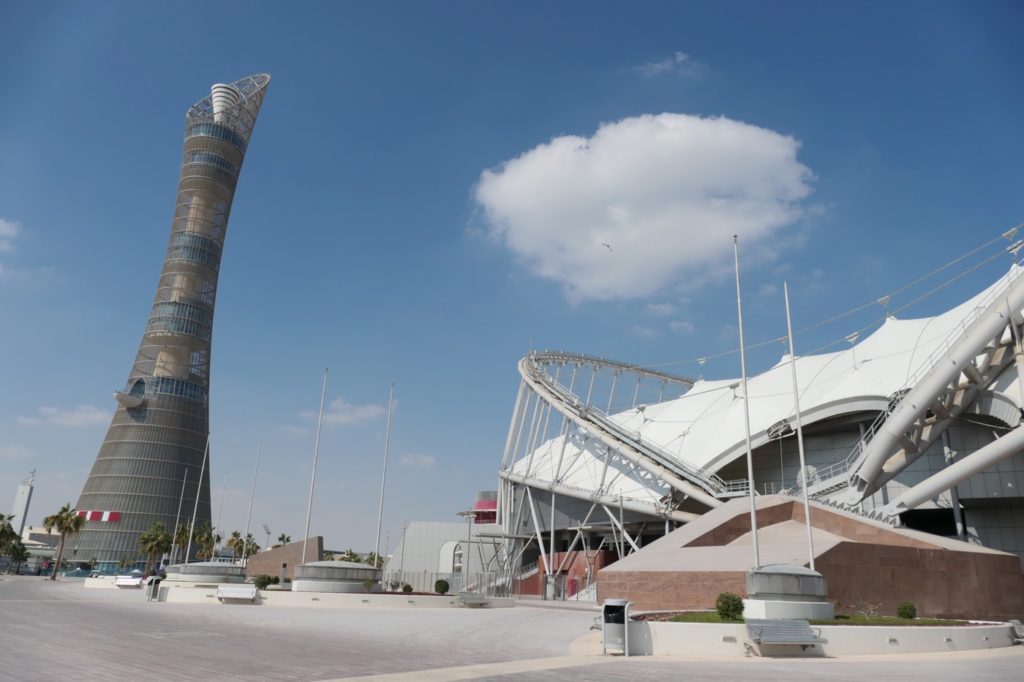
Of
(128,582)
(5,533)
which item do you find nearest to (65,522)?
(5,533)

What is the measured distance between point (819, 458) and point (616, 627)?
134 ft

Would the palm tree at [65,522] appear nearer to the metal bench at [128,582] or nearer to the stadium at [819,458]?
the metal bench at [128,582]

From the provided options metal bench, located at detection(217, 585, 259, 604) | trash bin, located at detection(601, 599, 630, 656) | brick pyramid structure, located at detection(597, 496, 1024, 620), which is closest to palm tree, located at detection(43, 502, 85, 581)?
metal bench, located at detection(217, 585, 259, 604)

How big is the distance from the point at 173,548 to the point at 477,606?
60.3 meters

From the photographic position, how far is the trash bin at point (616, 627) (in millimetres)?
18516

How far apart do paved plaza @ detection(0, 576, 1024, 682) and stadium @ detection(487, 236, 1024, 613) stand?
10.3 meters

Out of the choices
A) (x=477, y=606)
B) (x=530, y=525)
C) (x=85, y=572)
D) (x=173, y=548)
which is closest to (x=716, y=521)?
(x=477, y=606)

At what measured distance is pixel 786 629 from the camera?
18078 millimetres

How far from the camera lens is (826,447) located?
53.9 metres

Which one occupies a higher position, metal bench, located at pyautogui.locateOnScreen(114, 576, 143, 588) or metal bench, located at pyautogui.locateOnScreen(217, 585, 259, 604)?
metal bench, located at pyautogui.locateOnScreen(217, 585, 259, 604)

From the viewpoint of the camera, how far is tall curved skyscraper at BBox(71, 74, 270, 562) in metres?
96.6

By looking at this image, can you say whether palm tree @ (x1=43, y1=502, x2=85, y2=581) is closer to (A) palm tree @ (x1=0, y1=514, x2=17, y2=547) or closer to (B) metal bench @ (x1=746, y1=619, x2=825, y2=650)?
(A) palm tree @ (x1=0, y1=514, x2=17, y2=547)

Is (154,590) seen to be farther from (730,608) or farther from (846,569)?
(846,569)

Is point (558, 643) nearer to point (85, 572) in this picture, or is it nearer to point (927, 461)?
point (927, 461)
